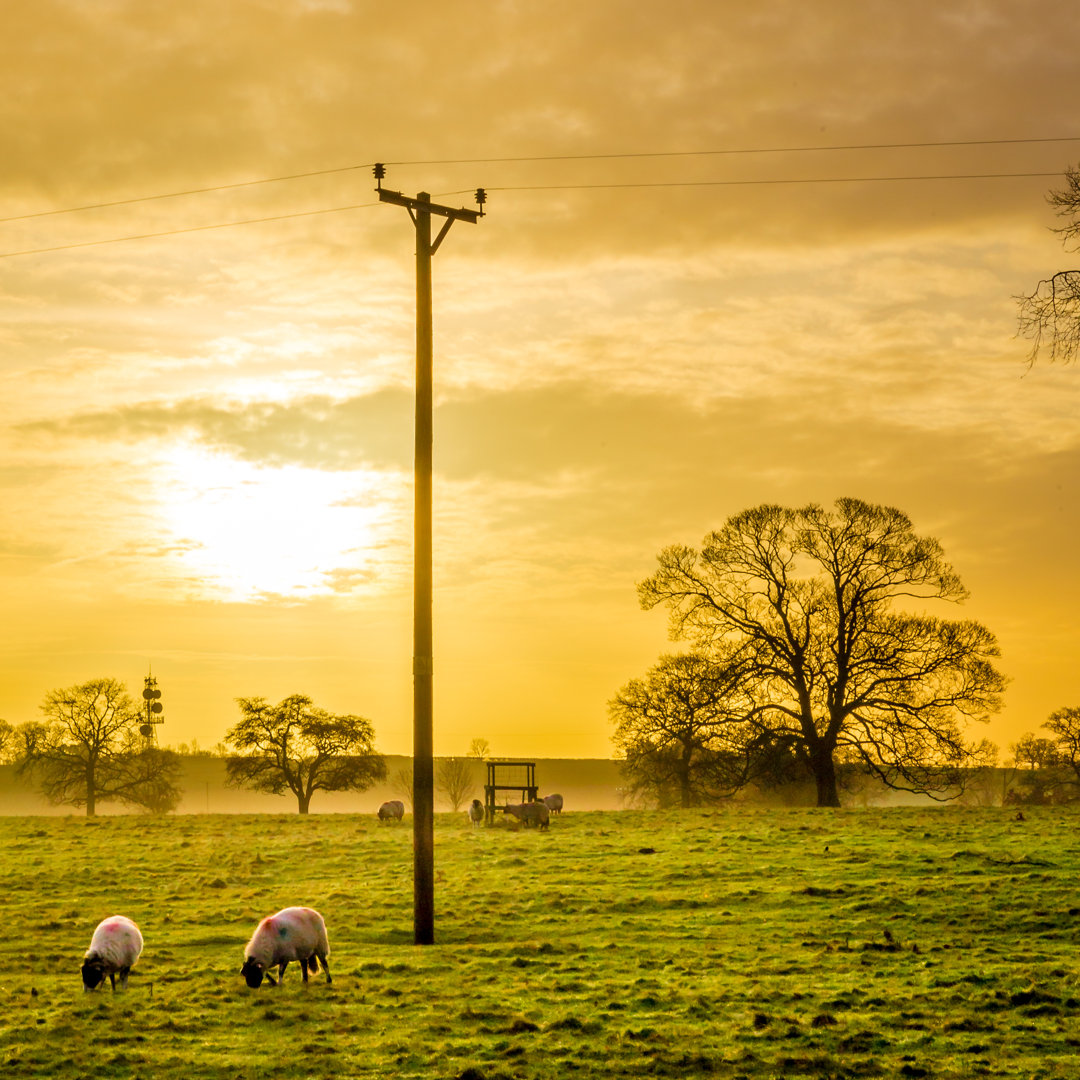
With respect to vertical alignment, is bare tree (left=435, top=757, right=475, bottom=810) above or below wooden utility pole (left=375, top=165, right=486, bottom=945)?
below

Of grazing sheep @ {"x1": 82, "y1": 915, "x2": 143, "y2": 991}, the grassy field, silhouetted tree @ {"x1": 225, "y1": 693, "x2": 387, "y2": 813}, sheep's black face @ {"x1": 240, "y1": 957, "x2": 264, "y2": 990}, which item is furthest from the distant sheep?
silhouetted tree @ {"x1": 225, "y1": 693, "x2": 387, "y2": 813}

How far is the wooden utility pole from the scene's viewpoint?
20.2m

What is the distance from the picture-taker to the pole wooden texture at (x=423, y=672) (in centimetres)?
2016

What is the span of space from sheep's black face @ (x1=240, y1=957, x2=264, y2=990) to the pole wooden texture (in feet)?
13.2

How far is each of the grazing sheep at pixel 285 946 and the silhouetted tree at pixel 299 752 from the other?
73813 mm

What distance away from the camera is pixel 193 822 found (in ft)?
167

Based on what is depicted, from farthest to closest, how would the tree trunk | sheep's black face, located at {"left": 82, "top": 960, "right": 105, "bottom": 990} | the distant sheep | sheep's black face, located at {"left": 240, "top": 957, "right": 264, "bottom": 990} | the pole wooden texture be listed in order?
the tree trunk, the distant sheep, the pole wooden texture, sheep's black face, located at {"left": 82, "top": 960, "right": 105, "bottom": 990}, sheep's black face, located at {"left": 240, "top": 957, "right": 264, "bottom": 990}

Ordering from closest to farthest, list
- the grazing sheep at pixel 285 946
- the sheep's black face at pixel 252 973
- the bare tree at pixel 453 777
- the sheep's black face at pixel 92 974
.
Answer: the sheep's black face at pixel 252 973 → the grazing sheep at pixel 285 946 → the sheep's black face at pixel 92 974 → the bare tree at pixel 453 777

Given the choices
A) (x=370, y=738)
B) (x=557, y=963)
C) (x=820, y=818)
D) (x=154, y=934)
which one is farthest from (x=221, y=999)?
(x=370, y=738)

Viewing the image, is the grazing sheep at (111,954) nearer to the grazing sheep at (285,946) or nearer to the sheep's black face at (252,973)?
the grazing sheep at (285,946)

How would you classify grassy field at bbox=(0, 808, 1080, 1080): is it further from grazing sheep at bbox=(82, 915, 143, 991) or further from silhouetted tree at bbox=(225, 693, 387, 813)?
silhouetted tree at bbox=(225, 693, 387, 813)

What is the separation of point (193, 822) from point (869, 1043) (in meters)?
43.0

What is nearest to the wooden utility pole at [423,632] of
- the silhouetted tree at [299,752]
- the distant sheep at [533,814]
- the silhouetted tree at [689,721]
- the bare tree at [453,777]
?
the distant sheep at [533,814]

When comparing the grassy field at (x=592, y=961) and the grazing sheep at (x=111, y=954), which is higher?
the grazing sheep at (x=111, y=954)
